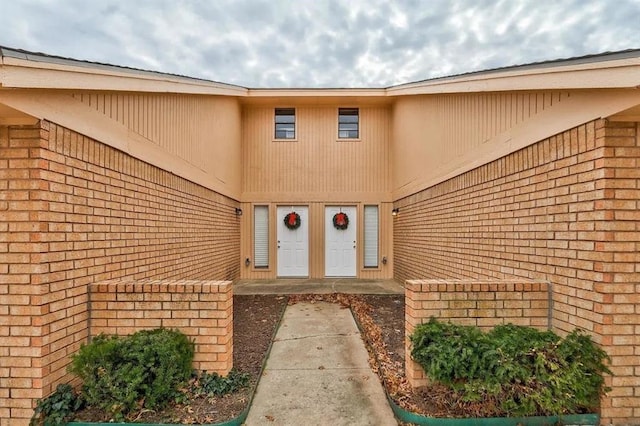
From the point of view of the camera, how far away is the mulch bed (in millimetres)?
2514

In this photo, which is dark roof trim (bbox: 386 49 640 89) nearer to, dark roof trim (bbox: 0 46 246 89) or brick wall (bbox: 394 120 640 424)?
brick wall (bbox: 394 120 640 424)

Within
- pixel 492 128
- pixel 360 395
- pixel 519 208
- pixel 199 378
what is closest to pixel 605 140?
pixel 519 208

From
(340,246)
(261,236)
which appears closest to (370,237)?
(340,246)

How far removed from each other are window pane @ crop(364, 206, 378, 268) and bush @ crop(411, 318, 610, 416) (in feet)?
21.7

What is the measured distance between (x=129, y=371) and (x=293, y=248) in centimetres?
685

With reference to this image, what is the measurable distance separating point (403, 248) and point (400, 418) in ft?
19.4

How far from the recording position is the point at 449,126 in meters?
5.46

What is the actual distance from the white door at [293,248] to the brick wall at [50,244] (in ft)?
18.7

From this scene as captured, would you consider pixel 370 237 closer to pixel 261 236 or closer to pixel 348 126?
pixel 261 236

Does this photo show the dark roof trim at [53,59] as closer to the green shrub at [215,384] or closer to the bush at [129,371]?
the bush at [129,371]

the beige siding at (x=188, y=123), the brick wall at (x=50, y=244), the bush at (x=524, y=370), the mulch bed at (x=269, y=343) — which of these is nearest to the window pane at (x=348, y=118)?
the beige siding at (x=188, y=123)

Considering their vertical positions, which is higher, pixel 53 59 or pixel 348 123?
pixel 348 123

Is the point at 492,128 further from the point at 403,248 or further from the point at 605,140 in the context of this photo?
the point at 403,248

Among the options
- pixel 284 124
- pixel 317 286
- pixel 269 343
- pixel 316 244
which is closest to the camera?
pixel 269 343
